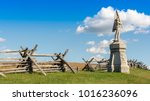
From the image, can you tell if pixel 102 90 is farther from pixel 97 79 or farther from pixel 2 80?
pixel 97 79

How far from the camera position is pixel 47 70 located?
23.7 metres

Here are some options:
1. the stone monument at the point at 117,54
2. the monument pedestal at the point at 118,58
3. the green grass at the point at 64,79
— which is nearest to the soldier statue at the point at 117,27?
the stone monument at the point at 117,54

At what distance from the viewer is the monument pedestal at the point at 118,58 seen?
2853 centimetres

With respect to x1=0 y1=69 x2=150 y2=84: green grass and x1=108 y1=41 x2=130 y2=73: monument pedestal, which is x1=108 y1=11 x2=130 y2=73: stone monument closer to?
x1=108 y1=41 x2=130 y2=73: monument pedestal

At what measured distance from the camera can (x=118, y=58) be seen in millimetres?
28875

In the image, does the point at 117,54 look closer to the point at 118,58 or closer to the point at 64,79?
the point at 118,58

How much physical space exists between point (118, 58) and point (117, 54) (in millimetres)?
329

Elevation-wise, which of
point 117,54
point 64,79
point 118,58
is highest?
point 117,54

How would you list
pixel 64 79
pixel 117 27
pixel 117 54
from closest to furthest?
1. pixel 64 79
2. pixel 117 54
3. pixel 117 27

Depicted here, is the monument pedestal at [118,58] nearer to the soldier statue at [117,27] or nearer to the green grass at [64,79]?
the soldier statue at [117,27]

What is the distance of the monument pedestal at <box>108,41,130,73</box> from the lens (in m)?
28.5

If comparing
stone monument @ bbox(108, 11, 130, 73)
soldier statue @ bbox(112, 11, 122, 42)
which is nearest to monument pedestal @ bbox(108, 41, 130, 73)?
stone monument @ bbox(108, 11, 130, 73)

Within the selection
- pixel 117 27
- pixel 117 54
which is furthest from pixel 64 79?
pixel 117 27

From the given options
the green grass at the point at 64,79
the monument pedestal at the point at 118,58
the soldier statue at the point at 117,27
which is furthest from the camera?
the soldier statue at the point at 117,27
